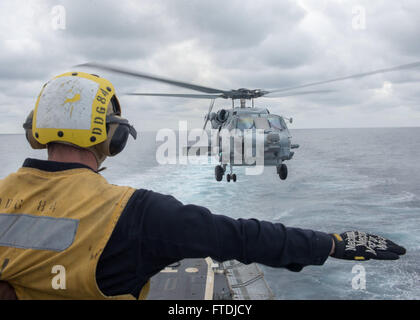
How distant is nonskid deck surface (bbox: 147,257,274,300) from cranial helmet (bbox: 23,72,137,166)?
132ft

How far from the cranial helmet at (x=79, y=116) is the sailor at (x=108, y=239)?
0.22 m

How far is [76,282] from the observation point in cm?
184

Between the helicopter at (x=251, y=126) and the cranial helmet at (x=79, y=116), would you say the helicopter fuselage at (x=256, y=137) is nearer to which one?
the helicopter at (x=251, y=126)

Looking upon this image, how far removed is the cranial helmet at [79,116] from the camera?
226cm

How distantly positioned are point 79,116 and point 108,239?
0.88 metres

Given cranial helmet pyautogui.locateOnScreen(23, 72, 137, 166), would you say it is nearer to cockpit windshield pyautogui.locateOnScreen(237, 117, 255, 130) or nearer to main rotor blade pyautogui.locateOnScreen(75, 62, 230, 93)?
main rotor blade pyautogui.locateOnScreen(75, 62, 230, 93)

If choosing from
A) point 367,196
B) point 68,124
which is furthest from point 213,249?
point 367,196

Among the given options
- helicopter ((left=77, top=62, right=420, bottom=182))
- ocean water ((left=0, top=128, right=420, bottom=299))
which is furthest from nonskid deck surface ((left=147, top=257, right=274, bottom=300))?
helicopter ((left=77, top=62, right=420, bottom=182))

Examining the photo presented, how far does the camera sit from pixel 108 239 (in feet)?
6.28

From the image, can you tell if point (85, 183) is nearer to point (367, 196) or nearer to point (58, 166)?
point (58, 166)

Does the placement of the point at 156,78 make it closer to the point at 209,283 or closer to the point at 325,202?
the point at 209,283

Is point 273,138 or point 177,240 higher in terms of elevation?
point 273,138

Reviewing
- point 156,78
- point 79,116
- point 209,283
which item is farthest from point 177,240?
point 209,283

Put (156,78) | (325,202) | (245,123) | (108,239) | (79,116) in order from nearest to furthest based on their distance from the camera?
(108,239) < (79,116) < (156,78) < (245,123) < (325,202)
